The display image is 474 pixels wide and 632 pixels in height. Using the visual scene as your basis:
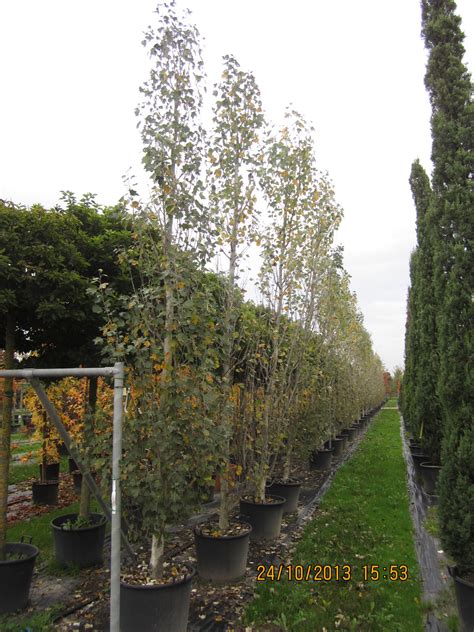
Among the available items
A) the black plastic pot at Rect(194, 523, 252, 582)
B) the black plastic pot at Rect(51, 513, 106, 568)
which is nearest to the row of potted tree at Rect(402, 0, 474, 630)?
the black plastic pot at Rect(194, 523, 252, 582)

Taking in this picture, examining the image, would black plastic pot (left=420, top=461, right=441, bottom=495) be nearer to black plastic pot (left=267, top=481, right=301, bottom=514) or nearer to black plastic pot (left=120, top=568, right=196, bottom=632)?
black plastic pot (left=267, top=481, right=301, bottom=514)

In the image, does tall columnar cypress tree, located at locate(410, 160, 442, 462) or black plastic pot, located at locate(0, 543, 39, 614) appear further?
tall columnar cypress tree, located at locate(410, 160, 442, 462)

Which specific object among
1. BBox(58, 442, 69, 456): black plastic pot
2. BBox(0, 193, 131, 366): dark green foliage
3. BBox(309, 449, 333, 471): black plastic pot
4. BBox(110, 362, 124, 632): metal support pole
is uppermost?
BBox(0, 193, 131, 366): dark green foliage

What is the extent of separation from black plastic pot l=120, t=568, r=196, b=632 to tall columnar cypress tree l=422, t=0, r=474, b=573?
2387mm

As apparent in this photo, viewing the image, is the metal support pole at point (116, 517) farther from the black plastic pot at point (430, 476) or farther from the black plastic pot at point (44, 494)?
the black plastic pot at point (430, 476)

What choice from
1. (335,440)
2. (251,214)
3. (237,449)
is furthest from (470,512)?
(335,440)

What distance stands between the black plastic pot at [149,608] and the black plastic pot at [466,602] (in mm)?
2177

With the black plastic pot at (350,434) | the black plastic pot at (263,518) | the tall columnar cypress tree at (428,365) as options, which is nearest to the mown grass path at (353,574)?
the black plastic pot at (263,518)

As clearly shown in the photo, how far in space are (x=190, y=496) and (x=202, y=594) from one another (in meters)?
1.40

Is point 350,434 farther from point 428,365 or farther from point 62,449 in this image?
point 62,449

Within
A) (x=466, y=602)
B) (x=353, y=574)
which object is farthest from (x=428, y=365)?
(x=466, y=602)

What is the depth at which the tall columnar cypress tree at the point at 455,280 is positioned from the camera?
159 inches

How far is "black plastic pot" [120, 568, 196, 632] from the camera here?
329 cm

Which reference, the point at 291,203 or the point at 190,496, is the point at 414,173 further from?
the point at 190,496
